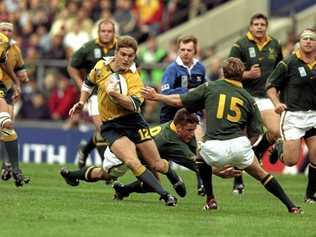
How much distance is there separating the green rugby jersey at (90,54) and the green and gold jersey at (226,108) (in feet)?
15.2

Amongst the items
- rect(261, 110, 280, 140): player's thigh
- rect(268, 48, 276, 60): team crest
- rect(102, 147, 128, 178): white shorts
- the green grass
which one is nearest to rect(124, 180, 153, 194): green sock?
the green grass

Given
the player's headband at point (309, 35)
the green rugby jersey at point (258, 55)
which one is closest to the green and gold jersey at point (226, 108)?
the player's headband at point (309, 35)

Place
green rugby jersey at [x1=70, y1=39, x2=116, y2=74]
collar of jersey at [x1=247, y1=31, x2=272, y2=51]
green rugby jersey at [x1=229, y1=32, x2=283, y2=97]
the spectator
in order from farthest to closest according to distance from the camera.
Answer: the spectator
green rugby jersey at [x1=70, y1=39, x2=116, y2=74]
collar of jersey at [x1=247, y1=31, x2=272, y2=51]
green rugby jersey at [x1=229, y1=32, x2=283, y2=97]

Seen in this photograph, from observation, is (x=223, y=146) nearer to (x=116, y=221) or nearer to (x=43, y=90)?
(x=116, y=221)

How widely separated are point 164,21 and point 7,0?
14.8ft

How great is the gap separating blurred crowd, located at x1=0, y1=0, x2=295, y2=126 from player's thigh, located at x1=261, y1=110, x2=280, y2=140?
640 centimetres

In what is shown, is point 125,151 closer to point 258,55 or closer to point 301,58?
point 301,58

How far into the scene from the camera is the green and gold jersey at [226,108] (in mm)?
14039

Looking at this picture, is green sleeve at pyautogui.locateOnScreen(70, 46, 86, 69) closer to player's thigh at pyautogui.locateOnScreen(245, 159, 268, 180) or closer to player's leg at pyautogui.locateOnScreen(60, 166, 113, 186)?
player's leg at pyautogui.locateOnScreen(60, 166, 113, 186)

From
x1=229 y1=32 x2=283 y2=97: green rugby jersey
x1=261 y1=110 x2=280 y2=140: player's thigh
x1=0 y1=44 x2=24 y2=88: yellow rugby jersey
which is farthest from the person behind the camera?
x1=261 y1=110 x2=280 y2=140: player's thigh

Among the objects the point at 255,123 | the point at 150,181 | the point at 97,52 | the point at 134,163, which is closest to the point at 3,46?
the point at 97,52

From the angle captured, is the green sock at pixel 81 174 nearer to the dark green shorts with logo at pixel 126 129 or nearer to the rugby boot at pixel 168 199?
the dark green shorts with logo at pixel 126 129

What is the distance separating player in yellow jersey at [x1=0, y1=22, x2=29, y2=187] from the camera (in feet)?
54.1

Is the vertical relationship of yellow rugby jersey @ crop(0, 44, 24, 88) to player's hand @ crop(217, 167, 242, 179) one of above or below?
above
